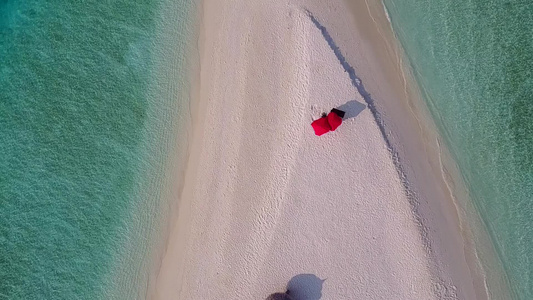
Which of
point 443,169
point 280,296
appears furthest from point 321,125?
point 280,296

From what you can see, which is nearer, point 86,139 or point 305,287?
point 305,287

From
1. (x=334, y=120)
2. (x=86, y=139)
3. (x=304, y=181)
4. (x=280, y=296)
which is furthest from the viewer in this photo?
(x=86, y=139)

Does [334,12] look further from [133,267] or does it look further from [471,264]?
[133,267]

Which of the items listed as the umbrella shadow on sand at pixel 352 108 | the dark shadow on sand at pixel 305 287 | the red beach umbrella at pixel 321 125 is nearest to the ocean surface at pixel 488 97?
the umbrella shadow on sand at pixel 352 108

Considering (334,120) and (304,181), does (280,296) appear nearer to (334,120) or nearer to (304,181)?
(304,181)

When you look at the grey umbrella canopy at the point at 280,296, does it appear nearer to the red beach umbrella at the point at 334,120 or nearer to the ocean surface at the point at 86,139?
the ocean surface at the point at 86,139

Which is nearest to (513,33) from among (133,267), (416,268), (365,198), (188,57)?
(365,198)

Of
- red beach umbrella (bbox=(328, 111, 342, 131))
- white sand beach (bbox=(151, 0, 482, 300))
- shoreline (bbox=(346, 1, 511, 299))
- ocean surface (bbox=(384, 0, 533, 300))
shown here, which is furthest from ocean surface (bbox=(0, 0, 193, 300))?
ocean surface (bbox=(384, 0, 533, 300))
